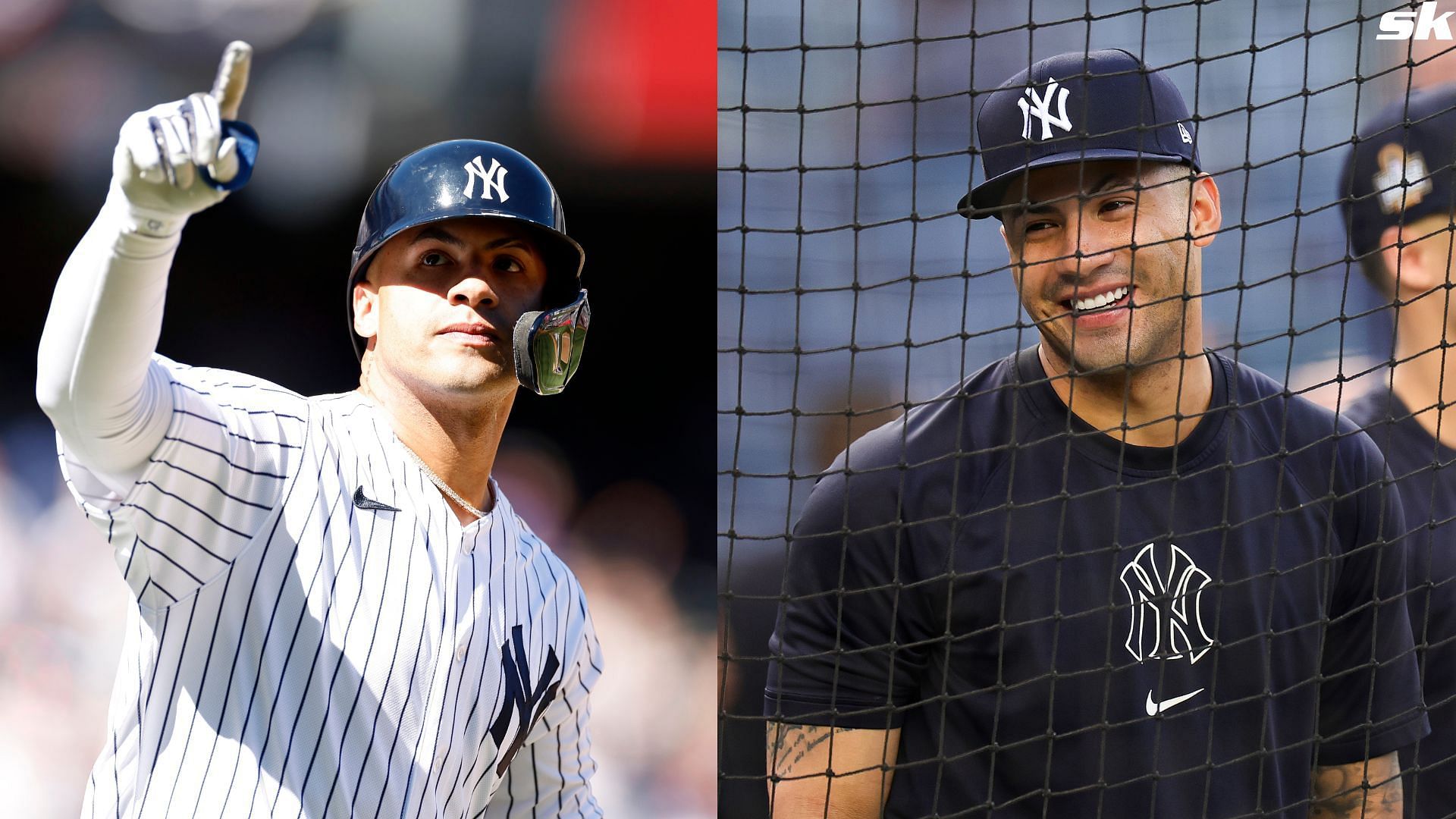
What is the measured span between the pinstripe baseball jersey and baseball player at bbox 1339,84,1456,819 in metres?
1.91

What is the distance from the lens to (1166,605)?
7.13 feet

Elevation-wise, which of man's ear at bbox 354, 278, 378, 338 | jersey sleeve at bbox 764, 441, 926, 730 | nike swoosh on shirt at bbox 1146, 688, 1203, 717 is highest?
man's ear at bbox 354, 278, 378, 338

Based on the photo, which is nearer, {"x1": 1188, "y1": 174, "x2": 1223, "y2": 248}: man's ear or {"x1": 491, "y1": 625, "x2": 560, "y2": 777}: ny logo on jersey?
{"x1": 491, "y1": 625, "x2": 560, "y2": 777}: ny logo on jersey

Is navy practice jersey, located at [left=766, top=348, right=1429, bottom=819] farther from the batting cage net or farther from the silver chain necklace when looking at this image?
the silver chain necklace

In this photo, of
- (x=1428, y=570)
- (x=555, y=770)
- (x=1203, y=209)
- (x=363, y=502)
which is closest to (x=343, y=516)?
(x=363, y=502)

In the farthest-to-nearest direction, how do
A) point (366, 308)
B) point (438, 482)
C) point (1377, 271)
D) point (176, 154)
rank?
point (1377, 271), point (366, 308), point (438, 482), point (176, 154)

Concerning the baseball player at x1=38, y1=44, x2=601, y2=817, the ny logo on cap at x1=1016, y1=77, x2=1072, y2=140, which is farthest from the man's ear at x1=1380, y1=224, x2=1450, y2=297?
the baseball player at x1=38, y1=44, x2=601, y2=817

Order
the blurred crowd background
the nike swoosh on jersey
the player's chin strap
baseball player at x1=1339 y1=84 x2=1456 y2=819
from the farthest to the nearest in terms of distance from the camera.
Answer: baseball player at x1=1339 y1=84 x2=1456 y2=819 < the blurred crowd background < the player's chin strap < the nike swoosh on jersey

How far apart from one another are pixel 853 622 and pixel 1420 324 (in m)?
1.44

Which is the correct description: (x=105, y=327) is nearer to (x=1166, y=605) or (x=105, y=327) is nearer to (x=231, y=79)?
(x=231, y=79)

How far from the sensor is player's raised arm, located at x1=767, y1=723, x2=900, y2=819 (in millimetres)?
2211

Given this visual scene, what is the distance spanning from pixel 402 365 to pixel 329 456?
0.70ft

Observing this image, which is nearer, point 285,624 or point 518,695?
point 285,624

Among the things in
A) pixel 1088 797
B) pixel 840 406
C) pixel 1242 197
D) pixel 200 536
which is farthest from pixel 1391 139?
pixel 200 536
